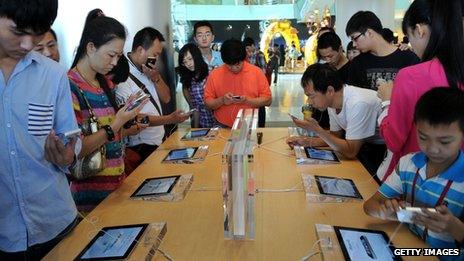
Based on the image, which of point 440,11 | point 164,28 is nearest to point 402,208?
point 440,11

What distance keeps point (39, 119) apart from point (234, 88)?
6.72 feet

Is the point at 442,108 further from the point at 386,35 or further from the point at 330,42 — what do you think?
the point at 330,42

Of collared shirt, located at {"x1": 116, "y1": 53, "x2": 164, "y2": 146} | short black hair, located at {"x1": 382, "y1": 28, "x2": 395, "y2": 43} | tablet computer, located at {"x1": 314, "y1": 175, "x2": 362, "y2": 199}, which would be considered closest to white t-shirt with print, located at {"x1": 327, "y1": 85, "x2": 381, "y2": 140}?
tablet computer, located at {"x1": 314, "y1": 175, "x2": 362, "y2": 199}

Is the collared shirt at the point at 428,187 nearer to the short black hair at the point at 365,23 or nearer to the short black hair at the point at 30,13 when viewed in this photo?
the short black hair at the point at 30,13

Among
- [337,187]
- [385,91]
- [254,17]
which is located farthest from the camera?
[254,17]

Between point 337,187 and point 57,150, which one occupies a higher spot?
point 57,150

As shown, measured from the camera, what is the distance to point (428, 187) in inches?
49.3

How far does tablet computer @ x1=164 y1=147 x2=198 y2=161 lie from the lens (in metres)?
2.25

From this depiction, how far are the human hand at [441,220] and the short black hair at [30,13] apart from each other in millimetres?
1112

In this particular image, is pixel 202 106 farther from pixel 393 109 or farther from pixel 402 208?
pixel 402 208

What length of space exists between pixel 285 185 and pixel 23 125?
1069mm

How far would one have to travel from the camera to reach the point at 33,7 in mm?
1070

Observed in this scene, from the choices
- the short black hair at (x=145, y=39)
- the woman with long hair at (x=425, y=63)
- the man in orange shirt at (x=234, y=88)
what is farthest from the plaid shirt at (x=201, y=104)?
the woman with long hair at (x=425, y=63)

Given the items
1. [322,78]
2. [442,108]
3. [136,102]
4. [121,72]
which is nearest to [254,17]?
[121,72]
